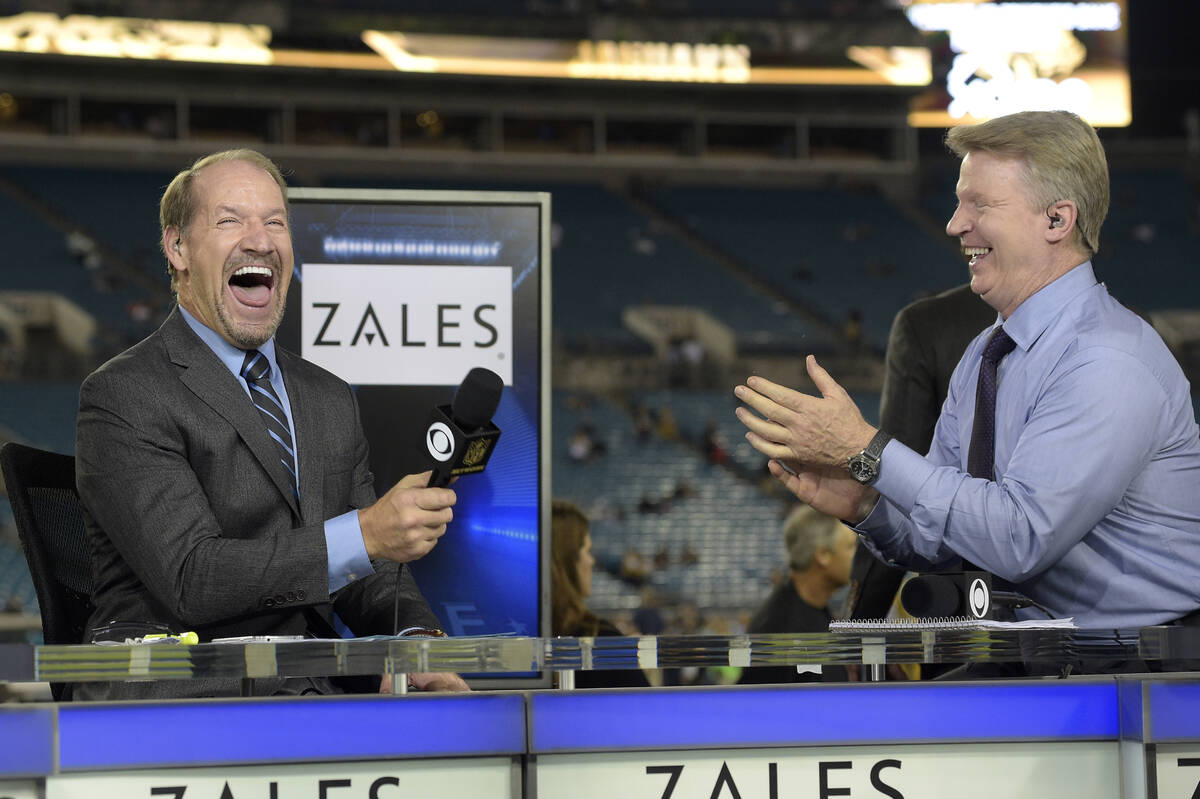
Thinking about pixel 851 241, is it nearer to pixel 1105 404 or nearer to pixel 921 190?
pixel 921 190

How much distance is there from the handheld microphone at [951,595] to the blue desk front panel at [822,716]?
22 centimetres

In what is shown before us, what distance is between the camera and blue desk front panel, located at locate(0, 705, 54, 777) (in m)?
1.48

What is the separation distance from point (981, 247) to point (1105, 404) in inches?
15.1

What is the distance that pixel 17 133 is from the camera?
1562 centimetres

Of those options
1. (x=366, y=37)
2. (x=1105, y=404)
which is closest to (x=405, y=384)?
(x=1105, y=404)

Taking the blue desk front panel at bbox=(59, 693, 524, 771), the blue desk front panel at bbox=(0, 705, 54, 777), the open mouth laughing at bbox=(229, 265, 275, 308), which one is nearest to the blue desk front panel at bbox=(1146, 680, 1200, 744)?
the blue desk front panel at bbox=(59, 693, 524, 771)

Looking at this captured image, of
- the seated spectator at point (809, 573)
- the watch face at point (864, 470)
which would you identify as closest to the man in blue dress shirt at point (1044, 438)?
the watch face at point (864, 470)

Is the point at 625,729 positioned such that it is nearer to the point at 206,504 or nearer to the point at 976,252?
the point at 206,504

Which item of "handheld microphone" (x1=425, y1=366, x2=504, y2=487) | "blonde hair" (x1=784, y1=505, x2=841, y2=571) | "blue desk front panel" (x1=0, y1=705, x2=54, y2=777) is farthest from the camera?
"blonde hair" (x1=784, y1=505, x2=841, y2=571)

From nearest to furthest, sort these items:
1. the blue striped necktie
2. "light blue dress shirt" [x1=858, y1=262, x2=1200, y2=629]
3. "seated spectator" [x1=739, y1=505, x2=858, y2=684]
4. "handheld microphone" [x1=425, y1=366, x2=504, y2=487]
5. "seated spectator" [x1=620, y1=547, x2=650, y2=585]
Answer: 1. "handheld microphone" [x1=425, y1=366, x2=504, y2=487]
2. "light blue dress shirt" [x1=858, y1=262, x2=1200, y2=629]
3. the blue striped necktie
4. "seated spectator" [x1=739, y1=505, x2=858, y2=684]
5. "seated spectator" [x1=620, y1=547, x2=650, y2=585]

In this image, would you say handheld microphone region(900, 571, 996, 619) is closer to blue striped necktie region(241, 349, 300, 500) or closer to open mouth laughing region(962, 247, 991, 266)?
open mouth laughing region(962, 247, 991, 266)

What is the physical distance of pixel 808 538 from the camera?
4.68 m

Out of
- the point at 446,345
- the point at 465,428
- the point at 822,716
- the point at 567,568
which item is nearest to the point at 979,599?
the point at 822,716

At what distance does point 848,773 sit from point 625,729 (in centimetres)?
28
